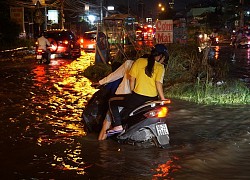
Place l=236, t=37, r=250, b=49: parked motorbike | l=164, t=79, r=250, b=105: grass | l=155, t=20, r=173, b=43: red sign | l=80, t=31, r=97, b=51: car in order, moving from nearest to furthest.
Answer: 1. l=164, t=79, r=250, b=105: grass
2. l=155, t=20, r=173, b=43: red sign
3. l=80, t=31, r=97, b=51: car
4. l=236, t=37, r=250, b=49: parked motorbike

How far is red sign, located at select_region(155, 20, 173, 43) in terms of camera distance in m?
14.2

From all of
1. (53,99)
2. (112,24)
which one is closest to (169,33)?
(53,99)

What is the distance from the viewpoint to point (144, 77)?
269 inches

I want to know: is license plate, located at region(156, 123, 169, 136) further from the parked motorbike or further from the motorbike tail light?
the parked motorbike

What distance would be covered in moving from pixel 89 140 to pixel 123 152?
3.18 feet

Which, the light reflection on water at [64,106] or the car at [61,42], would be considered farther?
the car at [61,42]

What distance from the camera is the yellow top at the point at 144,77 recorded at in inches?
268

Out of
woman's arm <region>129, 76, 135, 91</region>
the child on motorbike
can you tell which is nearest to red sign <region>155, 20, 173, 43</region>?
the child on motorbike

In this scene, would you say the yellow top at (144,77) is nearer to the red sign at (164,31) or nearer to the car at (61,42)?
the red sign at (164,31)

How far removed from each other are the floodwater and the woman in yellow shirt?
697mm

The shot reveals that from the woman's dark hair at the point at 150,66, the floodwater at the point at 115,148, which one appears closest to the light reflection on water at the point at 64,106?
the floodwater at the point at 115,148

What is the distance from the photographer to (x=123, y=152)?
22.5 feet

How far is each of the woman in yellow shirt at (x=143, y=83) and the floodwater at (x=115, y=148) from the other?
697mm

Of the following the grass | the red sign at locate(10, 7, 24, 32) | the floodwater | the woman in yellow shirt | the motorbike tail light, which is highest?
the red sign at locate(10, 7, 24, 32)
